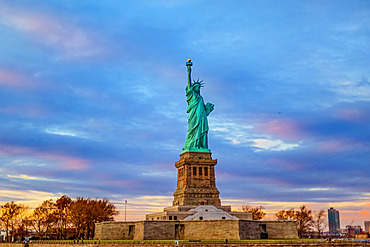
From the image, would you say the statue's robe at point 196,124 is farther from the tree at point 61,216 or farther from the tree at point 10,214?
the tree at point 10,214

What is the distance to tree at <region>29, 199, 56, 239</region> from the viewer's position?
3536 inches

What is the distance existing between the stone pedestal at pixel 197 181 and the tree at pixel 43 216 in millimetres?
28532

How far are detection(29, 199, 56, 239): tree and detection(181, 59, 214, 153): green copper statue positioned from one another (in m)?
32.6

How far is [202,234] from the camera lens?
196 feet

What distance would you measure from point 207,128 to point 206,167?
821cm

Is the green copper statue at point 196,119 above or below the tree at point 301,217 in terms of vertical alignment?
above

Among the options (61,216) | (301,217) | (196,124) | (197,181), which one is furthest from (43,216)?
(301,217)

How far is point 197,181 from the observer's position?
78.5 m

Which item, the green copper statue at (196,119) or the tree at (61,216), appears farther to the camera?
the tree at (61,216)

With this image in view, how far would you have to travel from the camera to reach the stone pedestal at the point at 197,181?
76812 millimetres

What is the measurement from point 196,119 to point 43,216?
3881cm

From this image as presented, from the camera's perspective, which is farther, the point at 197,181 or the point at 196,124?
the point at 196,124

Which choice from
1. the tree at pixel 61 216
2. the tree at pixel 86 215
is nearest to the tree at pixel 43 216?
the tree at pixel 61 216

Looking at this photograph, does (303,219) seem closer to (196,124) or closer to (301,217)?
(301,217)
